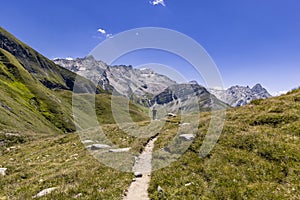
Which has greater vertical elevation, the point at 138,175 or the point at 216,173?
the point at 216,173

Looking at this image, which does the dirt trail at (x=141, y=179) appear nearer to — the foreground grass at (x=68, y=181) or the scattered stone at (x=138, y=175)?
the scattered stone at (x=138, y=175)

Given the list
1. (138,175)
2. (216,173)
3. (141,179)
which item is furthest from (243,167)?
(138,175)

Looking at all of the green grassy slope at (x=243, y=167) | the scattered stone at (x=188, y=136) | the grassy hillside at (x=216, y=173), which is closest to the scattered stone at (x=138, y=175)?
the grassy hillside at (x=216, y=173)

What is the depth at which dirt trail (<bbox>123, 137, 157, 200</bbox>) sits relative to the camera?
1405 centimetres

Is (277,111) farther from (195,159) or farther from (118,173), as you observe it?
(118,173)

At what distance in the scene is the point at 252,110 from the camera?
29.4 metres

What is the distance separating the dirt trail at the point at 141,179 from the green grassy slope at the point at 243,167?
551 millimetres

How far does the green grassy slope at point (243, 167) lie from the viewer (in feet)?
43.1

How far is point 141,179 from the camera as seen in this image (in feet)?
54.4

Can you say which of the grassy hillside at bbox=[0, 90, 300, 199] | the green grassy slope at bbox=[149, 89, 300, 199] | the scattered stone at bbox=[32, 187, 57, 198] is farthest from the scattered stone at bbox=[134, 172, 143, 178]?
the scattered stone at bbox=[32, 187, 57, 198]

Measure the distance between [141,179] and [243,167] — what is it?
21.3 ft

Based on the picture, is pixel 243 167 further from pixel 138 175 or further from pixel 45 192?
pixel 45 192

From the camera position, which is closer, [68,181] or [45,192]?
[45,192]

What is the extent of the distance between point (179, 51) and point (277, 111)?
42.4 feet
